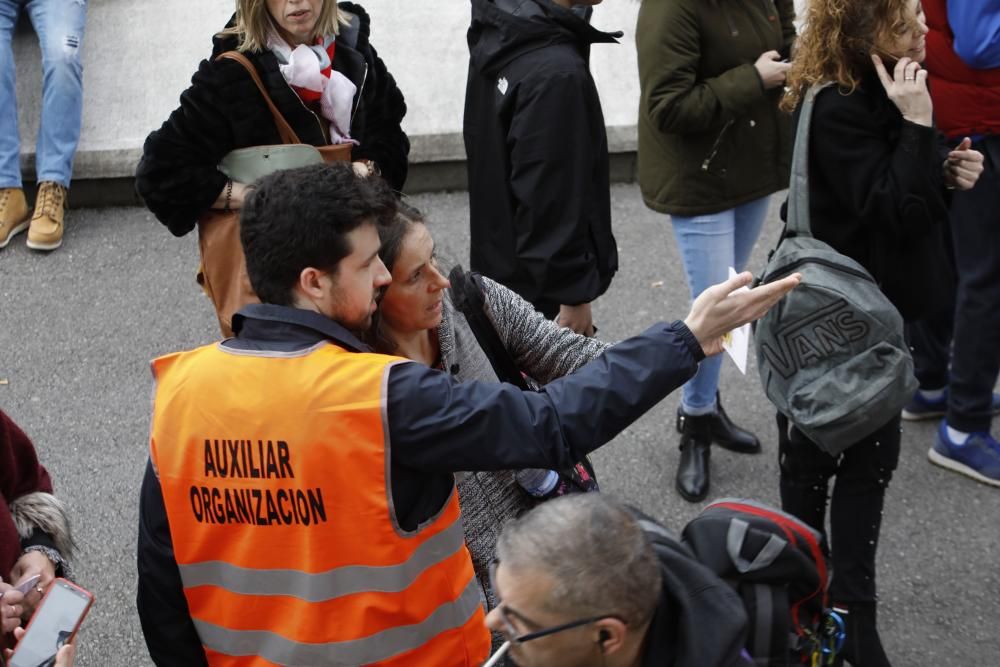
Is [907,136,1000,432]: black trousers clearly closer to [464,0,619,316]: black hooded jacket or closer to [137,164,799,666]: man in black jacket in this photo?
[464,0,619,316]: black hooded jacket

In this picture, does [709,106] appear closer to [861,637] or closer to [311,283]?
[861,637]

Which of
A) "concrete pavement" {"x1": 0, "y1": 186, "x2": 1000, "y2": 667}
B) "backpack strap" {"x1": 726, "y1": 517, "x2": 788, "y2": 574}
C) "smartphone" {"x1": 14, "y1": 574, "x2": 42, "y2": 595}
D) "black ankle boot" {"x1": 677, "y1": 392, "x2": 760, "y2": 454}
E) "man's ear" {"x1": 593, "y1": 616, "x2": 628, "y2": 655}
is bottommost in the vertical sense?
"concrete pavement" {"x1": 0, "y1": 186, "x2": 1000, "y2": 667}

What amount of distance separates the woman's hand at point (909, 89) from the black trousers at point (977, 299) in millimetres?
1116

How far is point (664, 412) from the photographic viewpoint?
15.6 ft

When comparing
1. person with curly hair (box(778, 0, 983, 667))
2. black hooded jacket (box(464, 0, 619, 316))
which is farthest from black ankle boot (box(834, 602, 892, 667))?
black hooded jacket (box(464, 0, 619, 316))

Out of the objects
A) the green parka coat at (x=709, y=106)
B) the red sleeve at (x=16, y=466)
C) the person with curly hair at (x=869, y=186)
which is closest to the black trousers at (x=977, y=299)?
the green parka coat at (x=709, y=106)

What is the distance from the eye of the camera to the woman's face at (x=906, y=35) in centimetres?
306

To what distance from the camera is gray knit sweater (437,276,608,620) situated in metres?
2.49

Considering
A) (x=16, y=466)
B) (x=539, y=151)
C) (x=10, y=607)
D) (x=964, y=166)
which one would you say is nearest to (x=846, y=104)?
(x=964, y=166)

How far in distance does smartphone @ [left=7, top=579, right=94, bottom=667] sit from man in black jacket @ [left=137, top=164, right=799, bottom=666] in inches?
8.9

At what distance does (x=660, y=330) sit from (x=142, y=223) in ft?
15.6

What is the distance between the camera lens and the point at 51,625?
2.27m

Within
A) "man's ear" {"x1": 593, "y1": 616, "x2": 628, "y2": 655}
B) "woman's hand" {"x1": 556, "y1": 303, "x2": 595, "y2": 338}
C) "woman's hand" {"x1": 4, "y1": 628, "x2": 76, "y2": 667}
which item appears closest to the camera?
"man's ear" {"x1": 593, "y1": 616, "x2": 628, "y2": 655}

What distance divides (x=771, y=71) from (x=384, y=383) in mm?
2241
